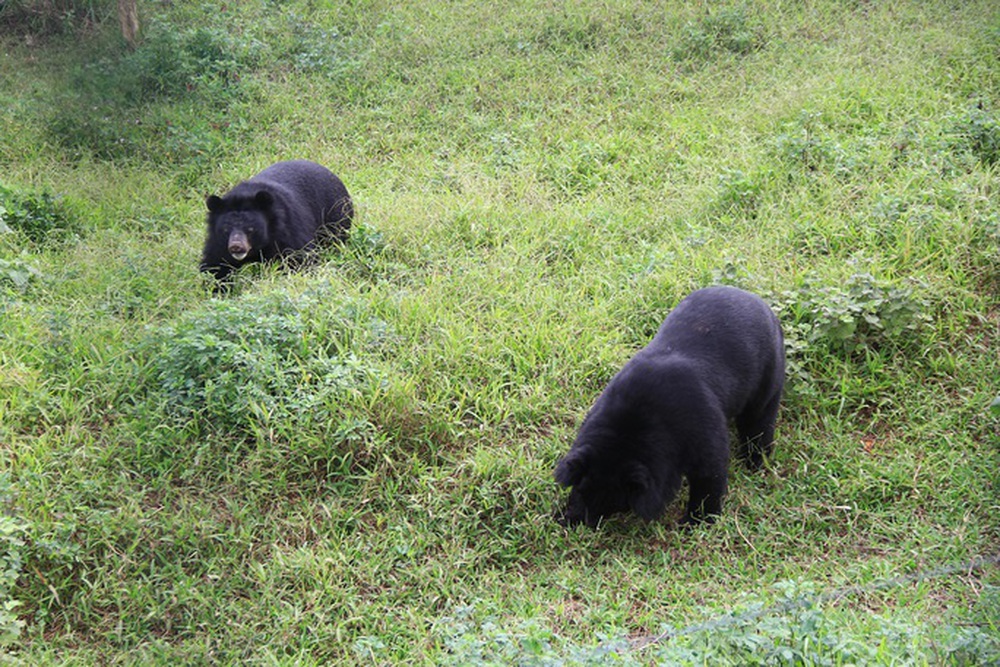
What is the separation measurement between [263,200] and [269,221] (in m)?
0.17

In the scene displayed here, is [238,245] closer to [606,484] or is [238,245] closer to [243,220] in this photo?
[243,220]

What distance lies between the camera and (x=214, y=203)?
6574 millimetres

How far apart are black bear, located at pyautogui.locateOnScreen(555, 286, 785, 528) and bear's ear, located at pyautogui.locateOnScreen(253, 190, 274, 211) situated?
3191mm

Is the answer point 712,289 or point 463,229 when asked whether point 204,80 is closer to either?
point 463,229

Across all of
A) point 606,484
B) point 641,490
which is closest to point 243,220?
point 606,484

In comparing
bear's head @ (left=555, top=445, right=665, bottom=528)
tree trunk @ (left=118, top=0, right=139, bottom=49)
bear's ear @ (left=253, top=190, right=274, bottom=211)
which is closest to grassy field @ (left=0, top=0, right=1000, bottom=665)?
bear's head @ (left=555, top=445, right=665, bottom=528)

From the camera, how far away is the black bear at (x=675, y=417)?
429cm

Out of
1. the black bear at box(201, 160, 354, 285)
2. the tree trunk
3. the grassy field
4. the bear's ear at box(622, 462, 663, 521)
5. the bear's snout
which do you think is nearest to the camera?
the grassy field

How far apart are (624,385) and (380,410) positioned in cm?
131

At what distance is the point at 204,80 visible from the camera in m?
10.0

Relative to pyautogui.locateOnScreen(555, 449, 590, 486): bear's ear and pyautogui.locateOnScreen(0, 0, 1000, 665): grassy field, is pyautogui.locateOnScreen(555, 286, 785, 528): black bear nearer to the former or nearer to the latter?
pyautogui.locateOnScreen(555, 449, 590, 486): bear's ear

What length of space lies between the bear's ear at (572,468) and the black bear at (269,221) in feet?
10.6

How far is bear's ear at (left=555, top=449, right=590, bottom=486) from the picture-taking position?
4.29 meters

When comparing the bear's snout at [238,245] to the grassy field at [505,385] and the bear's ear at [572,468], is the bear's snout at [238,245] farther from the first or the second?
the bear's ear at [572,468]
